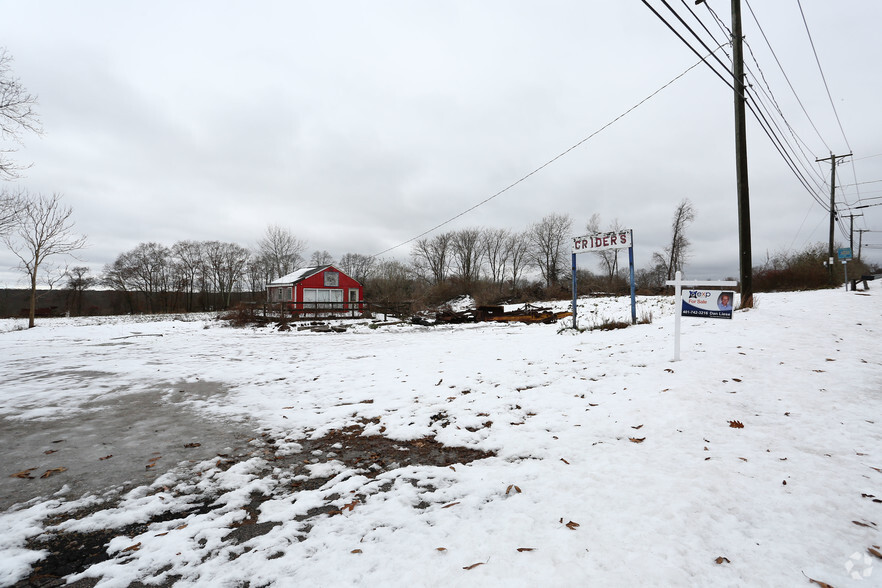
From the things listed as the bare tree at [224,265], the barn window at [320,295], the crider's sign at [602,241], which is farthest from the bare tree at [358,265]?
the crider's sign at [602,241]

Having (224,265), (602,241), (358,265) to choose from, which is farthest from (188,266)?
(602,241)

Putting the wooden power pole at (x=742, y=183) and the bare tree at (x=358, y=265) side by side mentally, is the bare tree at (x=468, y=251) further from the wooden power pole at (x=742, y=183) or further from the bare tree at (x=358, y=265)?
the wooden power pole at (x=742, y=183)

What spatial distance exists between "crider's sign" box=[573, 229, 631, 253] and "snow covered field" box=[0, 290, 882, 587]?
13.4ft

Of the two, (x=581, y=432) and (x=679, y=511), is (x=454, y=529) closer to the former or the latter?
(x=679, y=511)

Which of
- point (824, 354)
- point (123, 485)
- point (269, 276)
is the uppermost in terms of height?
point (269, 276)

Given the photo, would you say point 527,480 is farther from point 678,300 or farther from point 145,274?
point 145,274

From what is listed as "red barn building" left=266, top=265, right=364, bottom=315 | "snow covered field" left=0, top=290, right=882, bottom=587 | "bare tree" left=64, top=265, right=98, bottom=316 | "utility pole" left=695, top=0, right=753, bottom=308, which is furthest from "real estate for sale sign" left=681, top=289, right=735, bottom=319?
"bare tree" left=64, top=265, right=98, bottom=316

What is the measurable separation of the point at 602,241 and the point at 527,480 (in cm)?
959

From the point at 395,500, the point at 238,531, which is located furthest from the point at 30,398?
the point at 395,500

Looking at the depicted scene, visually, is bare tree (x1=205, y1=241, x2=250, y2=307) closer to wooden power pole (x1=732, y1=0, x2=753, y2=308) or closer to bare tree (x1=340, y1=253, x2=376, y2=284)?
bare tree (x1=340, y1=253, x2=376, y2=284)

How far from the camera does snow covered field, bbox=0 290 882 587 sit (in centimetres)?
230

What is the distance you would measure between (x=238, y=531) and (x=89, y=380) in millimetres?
7436

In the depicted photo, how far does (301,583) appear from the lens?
7.29 feet

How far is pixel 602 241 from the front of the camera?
11312 millimetres
